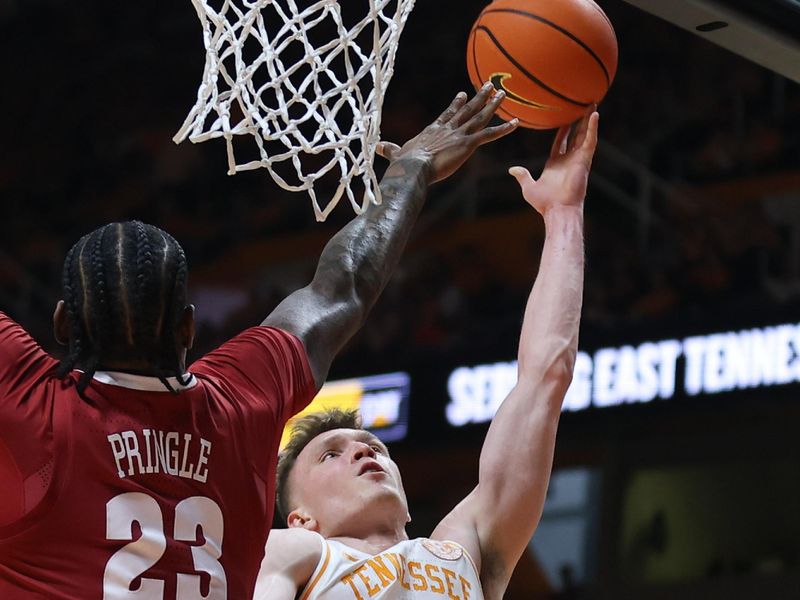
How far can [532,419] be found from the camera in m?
3.21

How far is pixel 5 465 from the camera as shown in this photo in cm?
196

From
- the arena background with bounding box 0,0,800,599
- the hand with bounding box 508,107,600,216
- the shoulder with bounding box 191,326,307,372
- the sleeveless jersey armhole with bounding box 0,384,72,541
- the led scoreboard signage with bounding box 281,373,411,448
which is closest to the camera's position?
the sleeveless jersey armhole with bounding box 0,384,72,541

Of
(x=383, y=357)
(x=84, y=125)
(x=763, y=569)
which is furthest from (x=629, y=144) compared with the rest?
(x=84, y=125)

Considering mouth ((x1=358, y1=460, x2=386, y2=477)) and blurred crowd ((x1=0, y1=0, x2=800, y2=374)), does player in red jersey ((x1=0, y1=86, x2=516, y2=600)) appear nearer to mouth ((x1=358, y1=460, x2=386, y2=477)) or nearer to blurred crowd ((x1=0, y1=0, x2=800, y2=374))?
mouth ((x1=358, y1=460, x2=386, y2=477))

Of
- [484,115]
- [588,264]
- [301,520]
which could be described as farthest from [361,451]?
[588,264]

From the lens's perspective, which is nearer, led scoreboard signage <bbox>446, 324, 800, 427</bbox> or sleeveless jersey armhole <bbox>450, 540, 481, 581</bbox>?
sleeveless jersey armhole <bbox>450, 540, 481, 581</bbox>

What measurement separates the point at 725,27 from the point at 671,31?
6.93 metres

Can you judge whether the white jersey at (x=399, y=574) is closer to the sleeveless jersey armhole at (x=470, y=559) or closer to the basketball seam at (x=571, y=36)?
the sleeveless jersey armhole at (x=470, y=559)

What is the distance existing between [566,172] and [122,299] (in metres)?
1.54

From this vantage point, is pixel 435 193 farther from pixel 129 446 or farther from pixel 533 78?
pixel 129 446

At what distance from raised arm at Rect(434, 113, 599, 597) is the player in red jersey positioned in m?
1.08

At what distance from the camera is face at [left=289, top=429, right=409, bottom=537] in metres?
3.26

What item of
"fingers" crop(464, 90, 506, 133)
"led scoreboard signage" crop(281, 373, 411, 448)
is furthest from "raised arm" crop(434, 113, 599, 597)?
"led scoreboard signage" crop(281, 373, 411, 448)

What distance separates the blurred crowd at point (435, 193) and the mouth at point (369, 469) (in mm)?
3623
